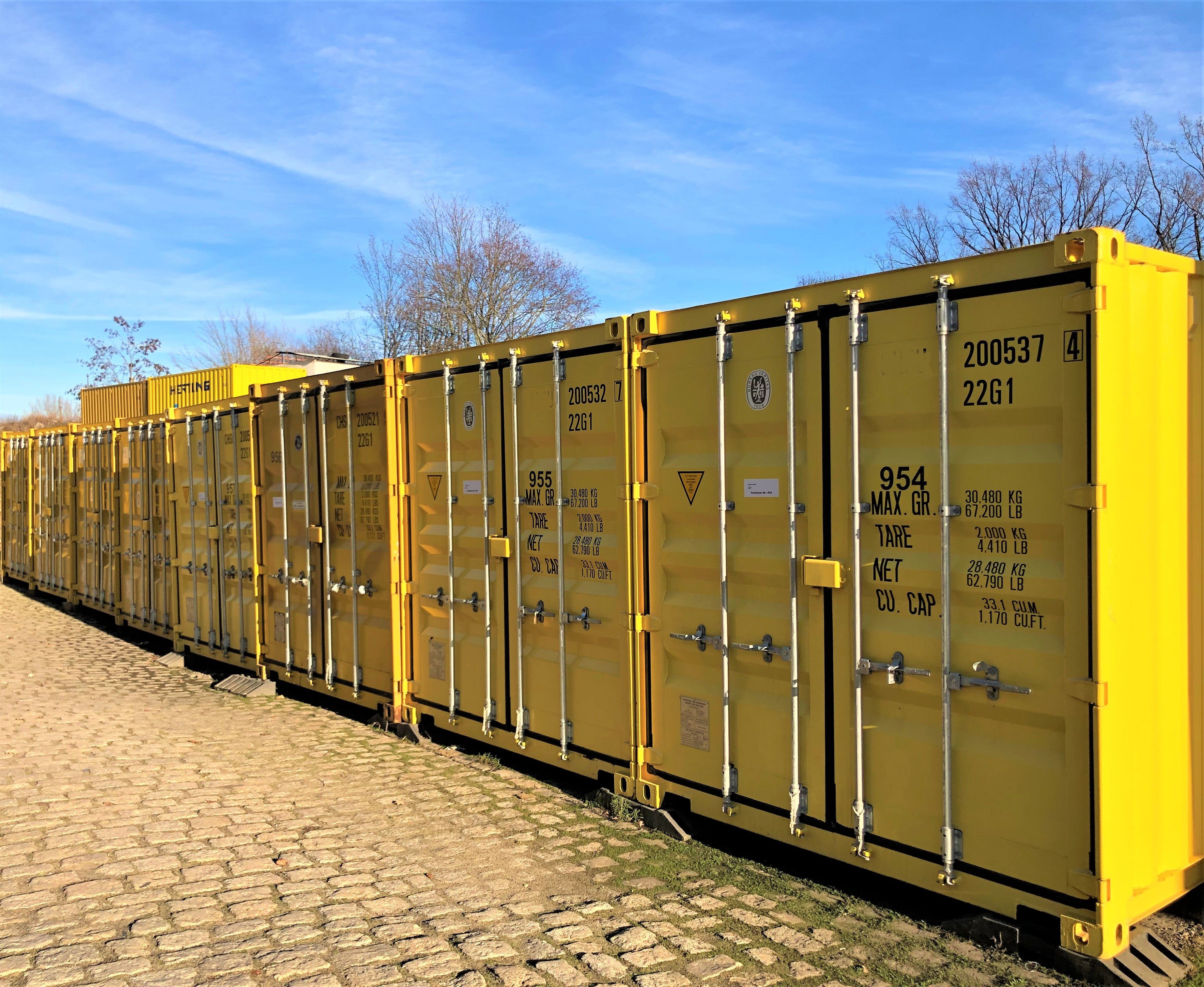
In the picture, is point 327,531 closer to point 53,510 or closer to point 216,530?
point 216,530

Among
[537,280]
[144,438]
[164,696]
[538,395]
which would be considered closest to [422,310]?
[537,280]

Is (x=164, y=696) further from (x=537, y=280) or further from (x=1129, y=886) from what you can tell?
(x=537, y=280)

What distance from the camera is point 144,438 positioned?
43.8 ft

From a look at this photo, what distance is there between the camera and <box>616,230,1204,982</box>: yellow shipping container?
4012mm

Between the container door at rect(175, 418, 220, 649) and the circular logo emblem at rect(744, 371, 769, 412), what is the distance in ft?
26.2

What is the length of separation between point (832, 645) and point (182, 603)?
389 inches

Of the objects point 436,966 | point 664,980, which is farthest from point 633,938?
point 436,966

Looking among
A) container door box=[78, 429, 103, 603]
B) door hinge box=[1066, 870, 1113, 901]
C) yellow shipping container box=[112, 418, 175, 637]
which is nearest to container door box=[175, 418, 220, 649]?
yellow shipping container box=[112, 418, 175, 637]

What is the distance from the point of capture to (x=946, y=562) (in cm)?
442

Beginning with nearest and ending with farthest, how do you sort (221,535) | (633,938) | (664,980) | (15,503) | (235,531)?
(664,980) → (633,938) → (235,531) → (221,535) → (15,503)

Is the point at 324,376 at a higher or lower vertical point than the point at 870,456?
higher

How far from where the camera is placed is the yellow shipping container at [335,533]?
840cm

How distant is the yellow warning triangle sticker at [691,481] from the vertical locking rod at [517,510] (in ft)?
5.27

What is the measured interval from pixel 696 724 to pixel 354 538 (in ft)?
13.6
